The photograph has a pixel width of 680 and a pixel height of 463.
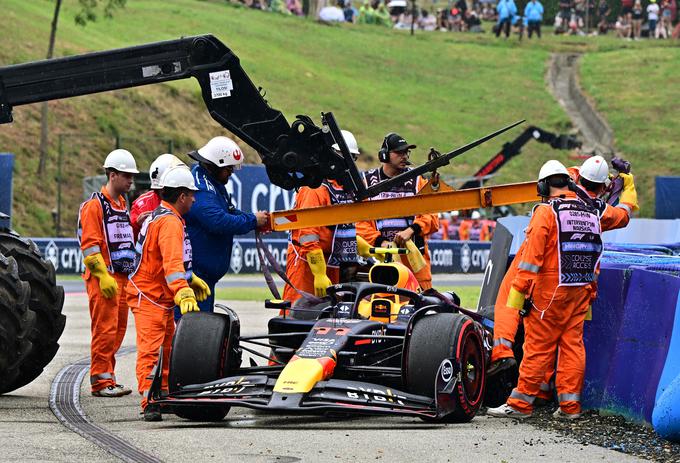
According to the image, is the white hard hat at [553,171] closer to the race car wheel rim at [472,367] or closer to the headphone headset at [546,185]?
the headphone headset at [546,185]

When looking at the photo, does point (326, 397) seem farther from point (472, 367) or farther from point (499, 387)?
point (499, 387)

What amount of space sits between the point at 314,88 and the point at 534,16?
752 inches

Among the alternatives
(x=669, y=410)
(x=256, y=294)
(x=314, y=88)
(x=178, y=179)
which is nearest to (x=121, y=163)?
(x=178, y=179)

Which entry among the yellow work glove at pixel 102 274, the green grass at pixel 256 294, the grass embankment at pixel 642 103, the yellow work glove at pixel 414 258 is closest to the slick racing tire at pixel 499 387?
the yellow work glove at pixel 414 258

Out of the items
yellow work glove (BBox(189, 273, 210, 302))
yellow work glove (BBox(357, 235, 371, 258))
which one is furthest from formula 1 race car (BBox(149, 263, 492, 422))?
yellow work glove (BBox(357, 235, 371, 258))

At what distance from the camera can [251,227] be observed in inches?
460

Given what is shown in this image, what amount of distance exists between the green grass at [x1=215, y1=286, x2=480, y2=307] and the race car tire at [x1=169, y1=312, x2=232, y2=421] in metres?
13.5

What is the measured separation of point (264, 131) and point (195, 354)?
2130mm

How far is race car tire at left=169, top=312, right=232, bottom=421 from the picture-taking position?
1041cm

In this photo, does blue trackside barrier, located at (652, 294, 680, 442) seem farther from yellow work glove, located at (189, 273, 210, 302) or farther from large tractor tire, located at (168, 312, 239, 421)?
yellow work glove, located at (189, 273, 210, 302)

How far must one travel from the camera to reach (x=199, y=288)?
11.4m

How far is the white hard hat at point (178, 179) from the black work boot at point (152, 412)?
1.71 m

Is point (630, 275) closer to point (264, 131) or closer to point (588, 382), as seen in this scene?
point (588, 382)

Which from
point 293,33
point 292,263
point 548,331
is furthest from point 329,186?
point 293,33
